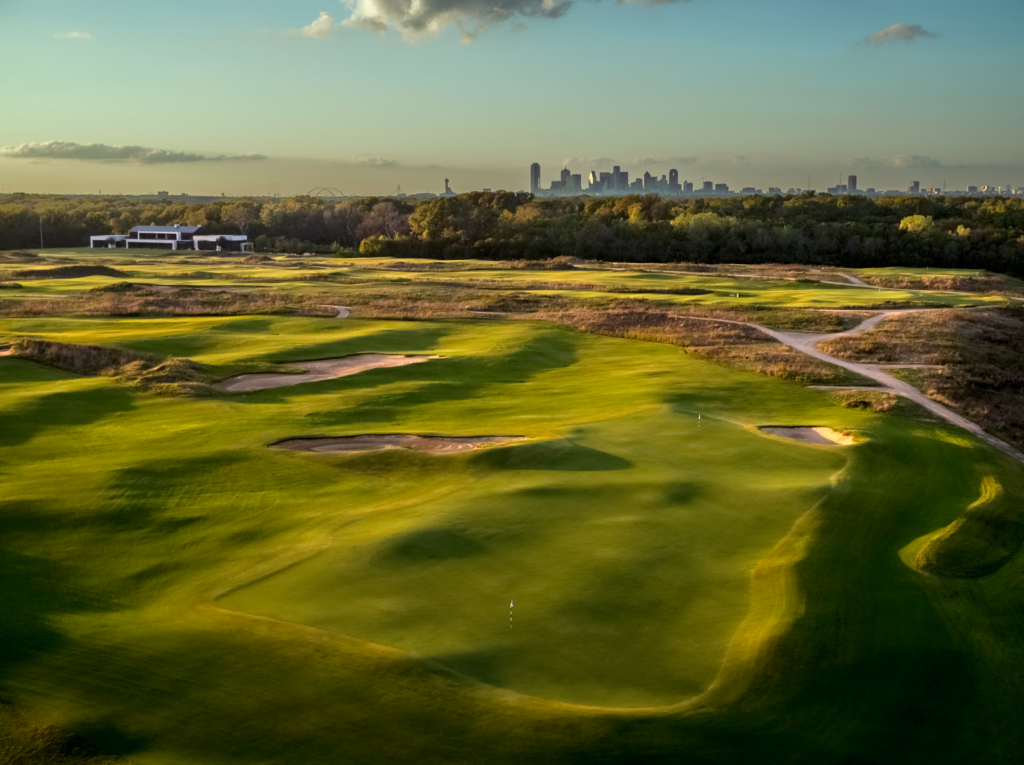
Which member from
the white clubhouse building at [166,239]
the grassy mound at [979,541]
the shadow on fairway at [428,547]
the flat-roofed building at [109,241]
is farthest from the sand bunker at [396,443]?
the flat-roofed building at [109,241]

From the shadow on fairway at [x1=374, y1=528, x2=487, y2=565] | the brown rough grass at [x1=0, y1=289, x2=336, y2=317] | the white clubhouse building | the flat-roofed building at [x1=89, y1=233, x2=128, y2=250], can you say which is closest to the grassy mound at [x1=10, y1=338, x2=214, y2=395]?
the brown rough grass at [x1=0, y1=289, x2=336, y2=317]

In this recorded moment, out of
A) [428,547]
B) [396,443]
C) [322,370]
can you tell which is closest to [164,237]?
[322,370]

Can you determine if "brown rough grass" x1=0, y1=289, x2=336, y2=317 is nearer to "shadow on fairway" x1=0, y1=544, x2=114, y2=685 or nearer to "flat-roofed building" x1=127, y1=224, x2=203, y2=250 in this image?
"shadow on fairway" x1=0, y1=544, x2=114, y2=685

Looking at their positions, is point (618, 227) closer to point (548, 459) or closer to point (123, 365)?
point (123, 365)

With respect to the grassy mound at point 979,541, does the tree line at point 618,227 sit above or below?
above

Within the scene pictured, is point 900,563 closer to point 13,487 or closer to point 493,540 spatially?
point 493,540

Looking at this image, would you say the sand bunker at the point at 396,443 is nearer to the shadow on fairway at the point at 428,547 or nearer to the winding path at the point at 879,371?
the shadow on fairway at the point at 428,547
